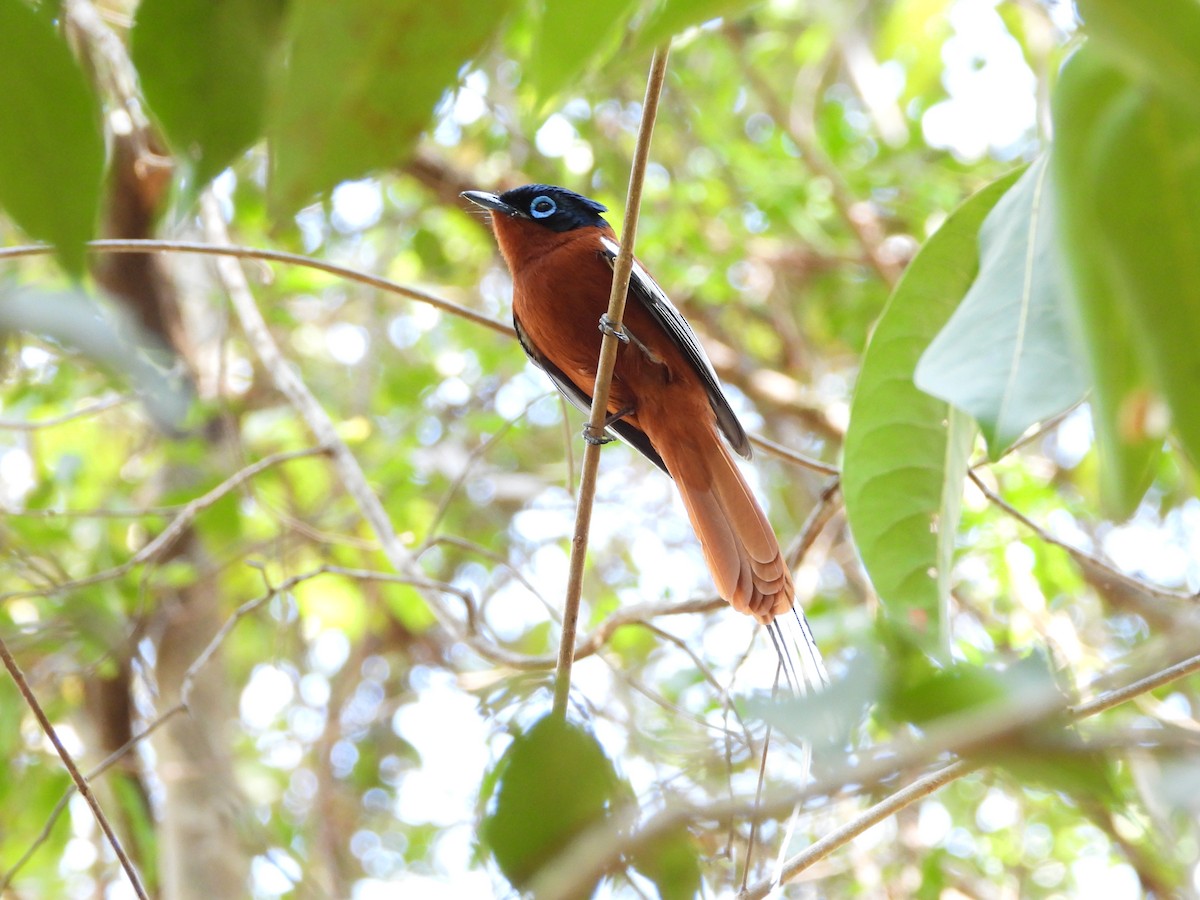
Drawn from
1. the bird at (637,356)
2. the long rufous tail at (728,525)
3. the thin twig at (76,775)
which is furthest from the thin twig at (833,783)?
the bird at (637,356)

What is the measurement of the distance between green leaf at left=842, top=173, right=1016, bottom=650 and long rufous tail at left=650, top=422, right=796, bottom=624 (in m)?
0.96

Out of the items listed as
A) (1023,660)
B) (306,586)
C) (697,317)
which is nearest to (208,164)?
(1023,660)

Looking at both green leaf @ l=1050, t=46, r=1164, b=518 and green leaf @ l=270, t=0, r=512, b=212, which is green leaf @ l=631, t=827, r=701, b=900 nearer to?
green leaf @ l=1050, t=46, r=1164, b=518

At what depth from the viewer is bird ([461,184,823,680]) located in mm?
3277

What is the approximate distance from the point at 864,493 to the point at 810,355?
168 inches

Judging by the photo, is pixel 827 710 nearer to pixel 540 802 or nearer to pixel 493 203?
pixel 540 802

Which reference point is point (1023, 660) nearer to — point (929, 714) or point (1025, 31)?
point (929, 714)

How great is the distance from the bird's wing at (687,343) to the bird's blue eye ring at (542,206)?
379 millimetres

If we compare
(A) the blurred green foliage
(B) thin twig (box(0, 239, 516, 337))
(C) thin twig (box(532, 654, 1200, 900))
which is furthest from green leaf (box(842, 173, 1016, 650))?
(C) thin twig (box(532, 654, 1200, 900))

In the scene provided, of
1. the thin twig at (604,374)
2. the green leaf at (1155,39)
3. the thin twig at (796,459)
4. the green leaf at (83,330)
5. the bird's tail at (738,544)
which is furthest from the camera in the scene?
the bird's tail at (738,544)

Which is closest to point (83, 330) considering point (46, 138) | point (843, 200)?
point (46, 138)

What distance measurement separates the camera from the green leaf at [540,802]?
0.81 meters

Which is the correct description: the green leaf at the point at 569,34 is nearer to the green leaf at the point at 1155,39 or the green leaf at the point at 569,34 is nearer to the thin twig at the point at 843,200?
the green leaf at the point at 1155,39

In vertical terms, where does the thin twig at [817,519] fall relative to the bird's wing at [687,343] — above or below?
below
